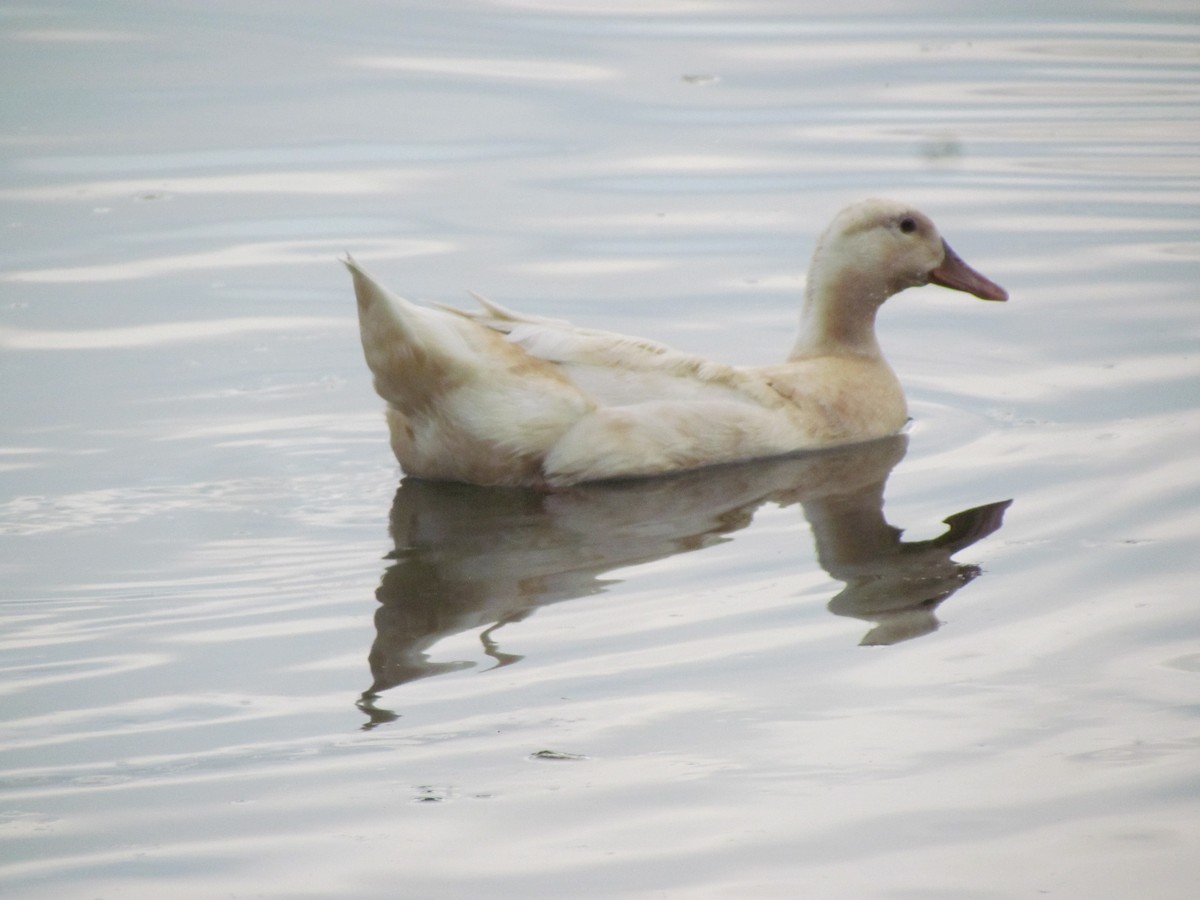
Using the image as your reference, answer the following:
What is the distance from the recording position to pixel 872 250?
26.0 feet

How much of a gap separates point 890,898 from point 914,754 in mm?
696

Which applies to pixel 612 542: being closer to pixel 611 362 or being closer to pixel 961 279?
pixel 611 362

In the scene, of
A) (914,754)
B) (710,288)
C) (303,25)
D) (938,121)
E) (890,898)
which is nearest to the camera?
(890,898)

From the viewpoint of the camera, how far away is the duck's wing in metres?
6.96

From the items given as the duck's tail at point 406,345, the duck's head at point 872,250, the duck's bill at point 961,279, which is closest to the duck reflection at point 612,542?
the duck's tail at point 406,345

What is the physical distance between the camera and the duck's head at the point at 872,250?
7.89m

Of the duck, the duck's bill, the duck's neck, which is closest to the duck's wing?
the duck

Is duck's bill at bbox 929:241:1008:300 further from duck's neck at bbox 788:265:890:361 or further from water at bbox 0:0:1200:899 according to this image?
water at bbox 0:0:1200:899

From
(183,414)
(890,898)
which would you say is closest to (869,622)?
(890,898)

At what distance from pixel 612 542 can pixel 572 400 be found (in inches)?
27.6

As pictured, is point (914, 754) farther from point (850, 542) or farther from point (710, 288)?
point (710, 288)

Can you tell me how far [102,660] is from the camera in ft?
17.6

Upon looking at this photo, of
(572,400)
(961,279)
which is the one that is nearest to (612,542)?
(572,400)

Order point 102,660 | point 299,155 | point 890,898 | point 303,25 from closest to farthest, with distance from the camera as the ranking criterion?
point 890,898 → point 102,660 → point 299,155 → point 303,25
